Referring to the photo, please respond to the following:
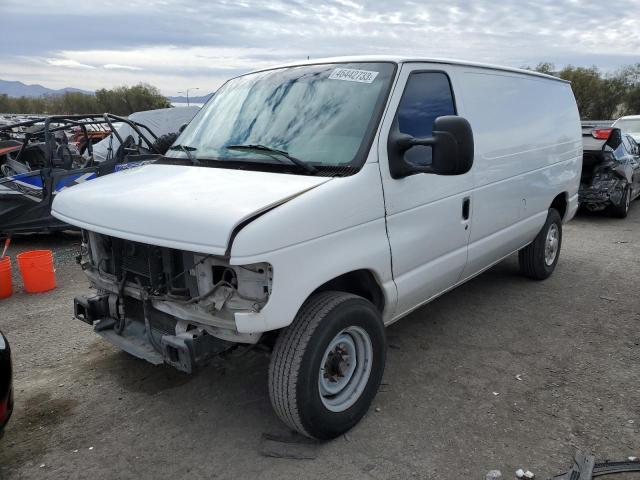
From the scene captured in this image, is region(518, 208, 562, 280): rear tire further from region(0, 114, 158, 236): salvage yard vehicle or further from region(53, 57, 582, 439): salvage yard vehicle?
region(0, 114, 158, 236): salvage yard vehicle

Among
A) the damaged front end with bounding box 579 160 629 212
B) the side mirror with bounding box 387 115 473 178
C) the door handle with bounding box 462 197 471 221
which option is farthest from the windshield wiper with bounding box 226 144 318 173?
the damaged front end with bounding box 579 160 629 212

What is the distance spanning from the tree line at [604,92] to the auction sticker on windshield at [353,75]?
40.0m

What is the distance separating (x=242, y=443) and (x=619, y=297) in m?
4.25

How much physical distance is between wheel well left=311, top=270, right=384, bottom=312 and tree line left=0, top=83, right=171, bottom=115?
64.5 m

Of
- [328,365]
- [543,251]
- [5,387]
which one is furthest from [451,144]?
[543,251]

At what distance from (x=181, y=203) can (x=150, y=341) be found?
0.95m

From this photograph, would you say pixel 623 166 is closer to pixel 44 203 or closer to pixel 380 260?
pixel 380 260

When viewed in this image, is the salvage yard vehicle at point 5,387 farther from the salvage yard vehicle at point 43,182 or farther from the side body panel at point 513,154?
the salvage yard vehicle at point 43,182

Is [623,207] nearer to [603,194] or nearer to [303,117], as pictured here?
[603,194]

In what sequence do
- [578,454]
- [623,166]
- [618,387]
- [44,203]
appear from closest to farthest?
[578,454] < [618,387] < [44,203] < [623,166]

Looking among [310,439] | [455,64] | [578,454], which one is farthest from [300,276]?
[455,64]

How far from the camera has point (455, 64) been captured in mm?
3943

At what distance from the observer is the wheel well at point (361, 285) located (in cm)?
321

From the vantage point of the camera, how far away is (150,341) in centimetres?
312
